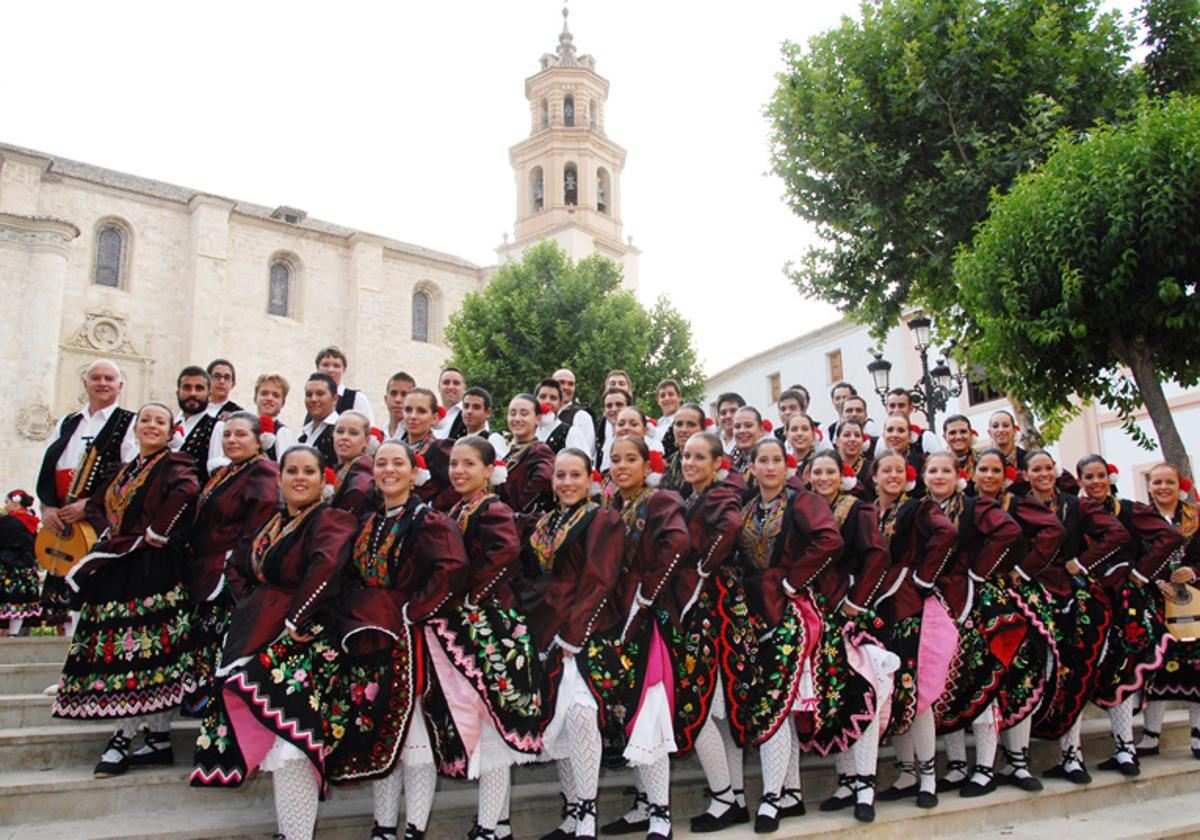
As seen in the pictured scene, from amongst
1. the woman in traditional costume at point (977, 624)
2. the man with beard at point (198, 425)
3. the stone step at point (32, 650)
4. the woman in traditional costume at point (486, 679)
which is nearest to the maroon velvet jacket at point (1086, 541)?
the woman in traditional costume at point (977, 624)

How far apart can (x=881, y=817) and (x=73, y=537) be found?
504 cm

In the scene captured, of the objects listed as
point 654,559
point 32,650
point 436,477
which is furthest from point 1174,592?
point 32,650

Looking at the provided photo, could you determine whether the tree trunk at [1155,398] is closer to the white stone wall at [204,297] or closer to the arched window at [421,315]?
the white stone wall at [204,297]

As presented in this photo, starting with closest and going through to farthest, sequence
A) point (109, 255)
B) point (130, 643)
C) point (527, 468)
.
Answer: point (130, 643)
point (527, 468)
point (109, 255)

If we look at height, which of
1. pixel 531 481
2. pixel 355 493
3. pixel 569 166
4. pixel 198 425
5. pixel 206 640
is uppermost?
pixel 569 166

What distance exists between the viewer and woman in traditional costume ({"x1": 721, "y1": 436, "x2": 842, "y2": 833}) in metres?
4.72

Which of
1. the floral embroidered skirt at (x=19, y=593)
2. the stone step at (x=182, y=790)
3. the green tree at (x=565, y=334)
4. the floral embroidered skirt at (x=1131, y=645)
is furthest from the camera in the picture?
the green tree at (x=565, y=334)

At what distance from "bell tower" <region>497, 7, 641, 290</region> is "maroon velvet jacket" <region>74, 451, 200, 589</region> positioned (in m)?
32.0

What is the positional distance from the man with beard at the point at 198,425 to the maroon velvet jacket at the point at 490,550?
221cm

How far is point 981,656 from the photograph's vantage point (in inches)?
212

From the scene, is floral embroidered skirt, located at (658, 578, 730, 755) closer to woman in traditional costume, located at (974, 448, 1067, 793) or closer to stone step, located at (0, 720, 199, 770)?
woman in traditional costume, located at (974, 448, 1067, 793)

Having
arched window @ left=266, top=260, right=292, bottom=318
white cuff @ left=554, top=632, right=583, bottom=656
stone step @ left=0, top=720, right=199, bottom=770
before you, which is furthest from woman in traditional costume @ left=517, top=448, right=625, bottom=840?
arched window @ left=266, top=260, right=292, bottom=318

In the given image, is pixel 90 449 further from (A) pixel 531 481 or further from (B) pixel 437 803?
(B) pixel 437 803

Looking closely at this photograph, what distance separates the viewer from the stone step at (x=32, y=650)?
6.80m
